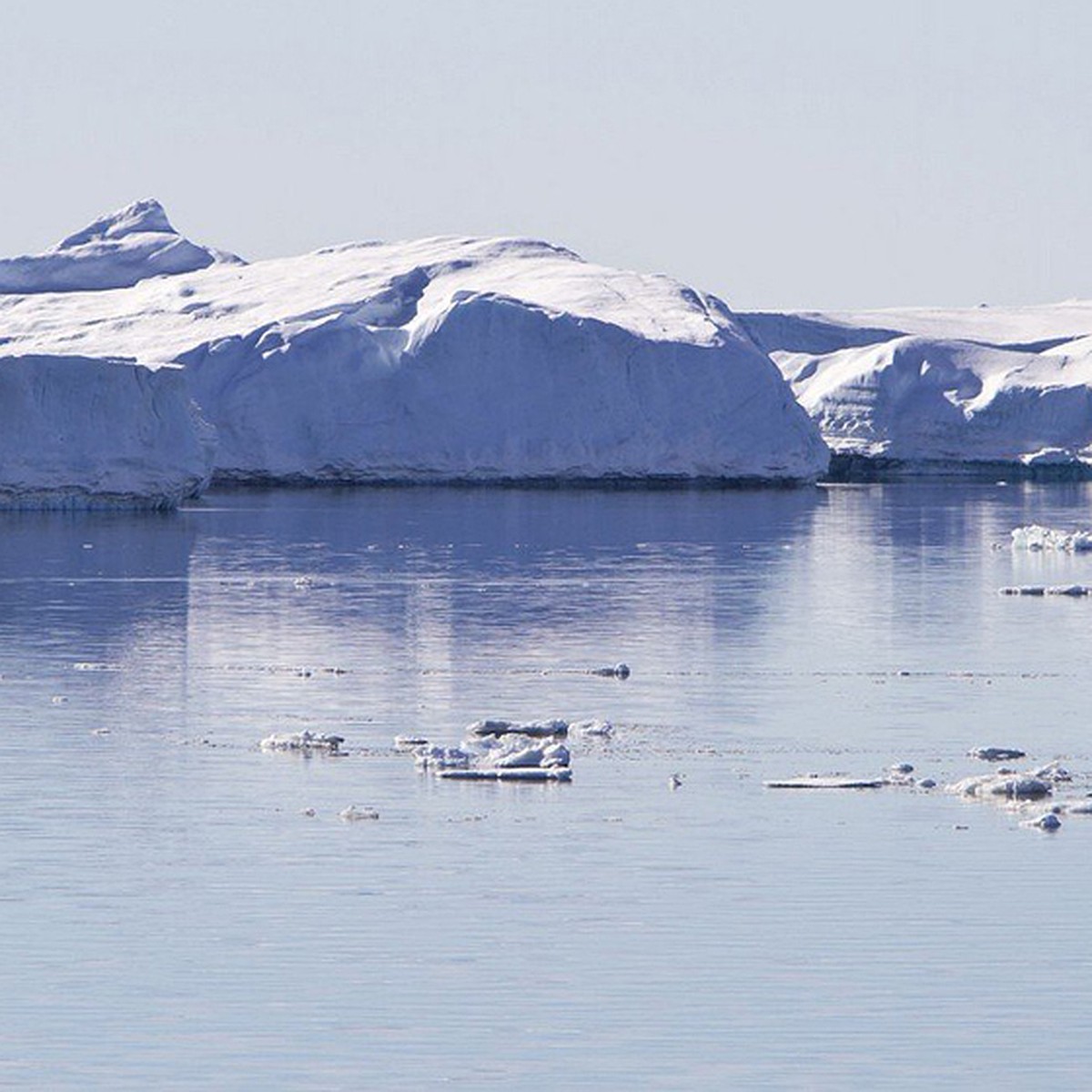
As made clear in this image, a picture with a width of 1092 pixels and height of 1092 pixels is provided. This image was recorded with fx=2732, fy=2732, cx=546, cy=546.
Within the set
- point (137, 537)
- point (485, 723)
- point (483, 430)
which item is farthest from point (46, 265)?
point (485, 723)

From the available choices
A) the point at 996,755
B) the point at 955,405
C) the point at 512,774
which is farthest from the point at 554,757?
the point at 955,405

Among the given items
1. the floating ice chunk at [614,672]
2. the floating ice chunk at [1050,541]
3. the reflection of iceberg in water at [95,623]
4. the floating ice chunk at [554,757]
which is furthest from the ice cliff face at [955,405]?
the floating ice chunk at [554,757]

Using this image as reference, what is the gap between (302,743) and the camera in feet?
47.0

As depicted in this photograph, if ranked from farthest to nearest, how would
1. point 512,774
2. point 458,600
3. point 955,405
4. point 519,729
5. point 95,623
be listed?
point 955,405, point 458,600, point 95,623, point 519,729, point 512,774

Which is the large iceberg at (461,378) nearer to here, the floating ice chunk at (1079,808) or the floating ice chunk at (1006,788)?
the floating ice chunk at (1006,788)

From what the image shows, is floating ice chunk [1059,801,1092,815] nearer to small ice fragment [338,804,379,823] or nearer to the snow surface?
small ice fragment [338,804,379,823]

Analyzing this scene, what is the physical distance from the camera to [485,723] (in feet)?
49.0

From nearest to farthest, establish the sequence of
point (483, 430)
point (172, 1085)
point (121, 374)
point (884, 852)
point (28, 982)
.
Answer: point (172, 1085) < point (28, 982) < point (884, 852) < point (121, 374) < point (483, 430)

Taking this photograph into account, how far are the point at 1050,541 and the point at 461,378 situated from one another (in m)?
22.1

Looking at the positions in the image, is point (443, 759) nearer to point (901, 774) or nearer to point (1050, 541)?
point (901, 774)

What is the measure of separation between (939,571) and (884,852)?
1870 cm

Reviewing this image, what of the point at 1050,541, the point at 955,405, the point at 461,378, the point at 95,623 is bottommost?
the point at 95,623

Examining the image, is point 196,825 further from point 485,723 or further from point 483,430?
point 483,430

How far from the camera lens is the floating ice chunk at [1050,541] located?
34.2 m
